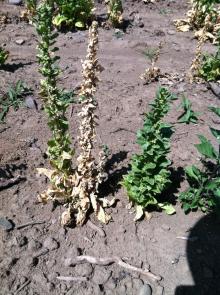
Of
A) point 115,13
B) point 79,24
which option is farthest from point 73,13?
point 115,13

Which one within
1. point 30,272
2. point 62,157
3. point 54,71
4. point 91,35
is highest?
point 91,35

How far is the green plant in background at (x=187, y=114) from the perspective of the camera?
519cm

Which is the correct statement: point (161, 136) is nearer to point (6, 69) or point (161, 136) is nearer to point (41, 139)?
point (41, 139)

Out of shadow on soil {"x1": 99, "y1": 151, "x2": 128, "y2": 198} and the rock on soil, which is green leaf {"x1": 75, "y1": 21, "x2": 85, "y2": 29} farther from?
the rock on soil

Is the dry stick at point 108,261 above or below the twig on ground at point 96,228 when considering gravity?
below

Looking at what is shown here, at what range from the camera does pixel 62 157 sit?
361 cm

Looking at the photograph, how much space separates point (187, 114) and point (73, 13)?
3.43m

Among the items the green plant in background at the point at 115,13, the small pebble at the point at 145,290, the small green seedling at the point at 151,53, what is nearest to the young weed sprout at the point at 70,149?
the small pebble at the point at 145,290

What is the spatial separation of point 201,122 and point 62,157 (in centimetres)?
247

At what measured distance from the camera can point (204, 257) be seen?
3.66 m

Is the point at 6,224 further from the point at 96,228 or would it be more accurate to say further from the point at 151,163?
the point at 151,163

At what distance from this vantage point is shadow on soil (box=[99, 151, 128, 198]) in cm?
416

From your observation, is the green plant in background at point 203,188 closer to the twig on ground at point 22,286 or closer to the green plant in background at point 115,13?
the twig on ground at point 22,286

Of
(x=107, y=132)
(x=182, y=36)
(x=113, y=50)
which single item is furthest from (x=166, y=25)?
(x=107, y=132)
